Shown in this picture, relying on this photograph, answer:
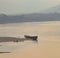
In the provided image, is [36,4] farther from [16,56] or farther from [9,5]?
[16,56]

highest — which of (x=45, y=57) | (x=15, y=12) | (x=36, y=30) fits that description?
(x=15, y=12)

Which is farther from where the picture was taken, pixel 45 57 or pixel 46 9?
pixel 46 9

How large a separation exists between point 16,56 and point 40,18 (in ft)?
1.01

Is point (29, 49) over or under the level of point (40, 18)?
under

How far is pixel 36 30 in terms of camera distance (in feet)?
4.28

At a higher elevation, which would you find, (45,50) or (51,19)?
(51,19)

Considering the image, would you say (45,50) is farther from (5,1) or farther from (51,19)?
(5,1)

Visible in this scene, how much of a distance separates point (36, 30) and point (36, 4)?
180mm

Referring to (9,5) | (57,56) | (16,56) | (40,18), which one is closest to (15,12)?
(9,5)

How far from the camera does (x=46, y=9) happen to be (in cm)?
132

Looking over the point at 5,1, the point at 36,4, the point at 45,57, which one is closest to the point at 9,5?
the point at 5,1

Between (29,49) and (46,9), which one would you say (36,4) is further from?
(29,49)

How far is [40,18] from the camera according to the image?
1.31 meters

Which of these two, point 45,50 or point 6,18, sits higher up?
point 6,18
